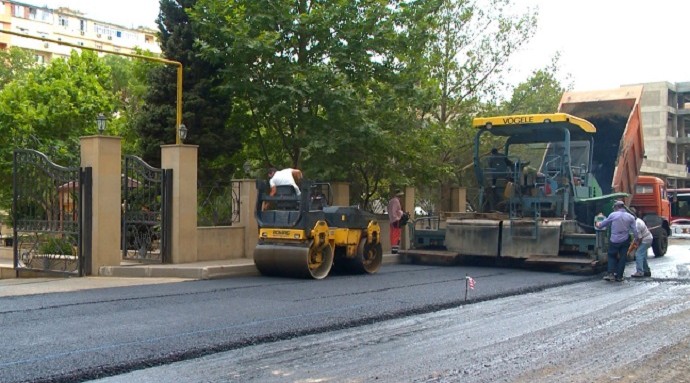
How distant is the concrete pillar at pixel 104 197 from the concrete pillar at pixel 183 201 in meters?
1.10

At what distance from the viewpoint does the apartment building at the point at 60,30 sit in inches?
Result: 3263

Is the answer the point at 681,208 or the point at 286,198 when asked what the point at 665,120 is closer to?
the point at 681,208

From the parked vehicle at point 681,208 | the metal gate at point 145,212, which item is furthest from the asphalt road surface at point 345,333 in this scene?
the parked vehicle at point 681,208

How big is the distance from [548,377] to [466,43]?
731 inches

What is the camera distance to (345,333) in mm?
8172

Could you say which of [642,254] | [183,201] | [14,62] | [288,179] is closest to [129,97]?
[14,62]

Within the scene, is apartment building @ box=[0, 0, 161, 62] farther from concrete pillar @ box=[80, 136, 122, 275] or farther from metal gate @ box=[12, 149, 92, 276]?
concrete pillar @ box=[80, 136, 122, 275]

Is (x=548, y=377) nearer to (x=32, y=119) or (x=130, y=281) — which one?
(x=130, y=281)

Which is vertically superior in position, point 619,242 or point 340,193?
point 340,193

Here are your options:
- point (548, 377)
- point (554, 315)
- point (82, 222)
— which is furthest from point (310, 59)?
point (548, 377)

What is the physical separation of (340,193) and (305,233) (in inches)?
208

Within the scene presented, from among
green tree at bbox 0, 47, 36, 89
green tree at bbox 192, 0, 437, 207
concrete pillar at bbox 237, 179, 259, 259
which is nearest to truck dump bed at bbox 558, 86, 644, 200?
green tree at bbox 192, 0, 437, 207

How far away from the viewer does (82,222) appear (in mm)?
13664

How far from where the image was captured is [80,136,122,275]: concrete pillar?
1367 cm
